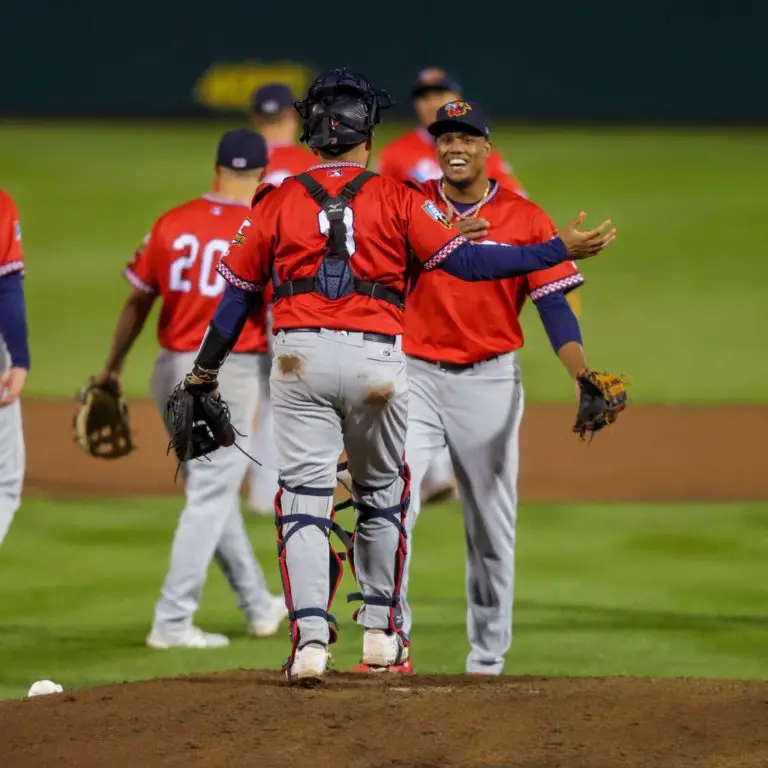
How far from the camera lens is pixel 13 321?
21.2 feet

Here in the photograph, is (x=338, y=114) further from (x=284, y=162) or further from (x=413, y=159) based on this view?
(x=413, y=159)

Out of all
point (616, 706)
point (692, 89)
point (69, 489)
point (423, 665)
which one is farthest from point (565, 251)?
point (692, 89)

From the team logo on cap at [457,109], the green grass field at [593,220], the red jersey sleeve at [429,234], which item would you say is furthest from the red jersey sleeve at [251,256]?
the green grass field at [593,220]

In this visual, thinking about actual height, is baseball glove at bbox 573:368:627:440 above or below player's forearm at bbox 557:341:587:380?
below

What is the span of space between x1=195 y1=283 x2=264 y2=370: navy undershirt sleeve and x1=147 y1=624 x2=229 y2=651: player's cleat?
78.7 inches

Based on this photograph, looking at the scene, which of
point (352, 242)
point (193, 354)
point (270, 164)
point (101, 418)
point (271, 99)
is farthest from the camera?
point (270, 164)

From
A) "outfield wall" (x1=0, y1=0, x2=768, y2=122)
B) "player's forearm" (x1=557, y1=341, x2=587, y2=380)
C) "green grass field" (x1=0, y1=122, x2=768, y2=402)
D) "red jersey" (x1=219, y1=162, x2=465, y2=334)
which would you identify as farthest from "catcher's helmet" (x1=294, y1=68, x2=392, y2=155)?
"outfield wall" (x1=0, y1=0, x2=768, y2=122)

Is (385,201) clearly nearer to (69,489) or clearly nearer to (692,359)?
(69,489)

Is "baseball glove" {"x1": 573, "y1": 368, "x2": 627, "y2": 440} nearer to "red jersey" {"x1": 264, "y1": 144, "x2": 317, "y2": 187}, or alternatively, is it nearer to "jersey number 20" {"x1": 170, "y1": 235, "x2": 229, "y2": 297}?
"jersey number 20" {"x1": 170, "y1": 235, "x2": 229, "y2": 297}

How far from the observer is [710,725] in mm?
4762

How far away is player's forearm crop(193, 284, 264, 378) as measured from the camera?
5.30m

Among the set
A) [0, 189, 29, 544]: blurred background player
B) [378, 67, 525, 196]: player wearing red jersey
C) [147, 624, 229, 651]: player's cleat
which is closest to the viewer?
[0, 189, 29, 544]: blurred background player

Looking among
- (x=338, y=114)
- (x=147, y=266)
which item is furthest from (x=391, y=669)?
(x=147, y=266)

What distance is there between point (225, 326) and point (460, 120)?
1.38 meters
